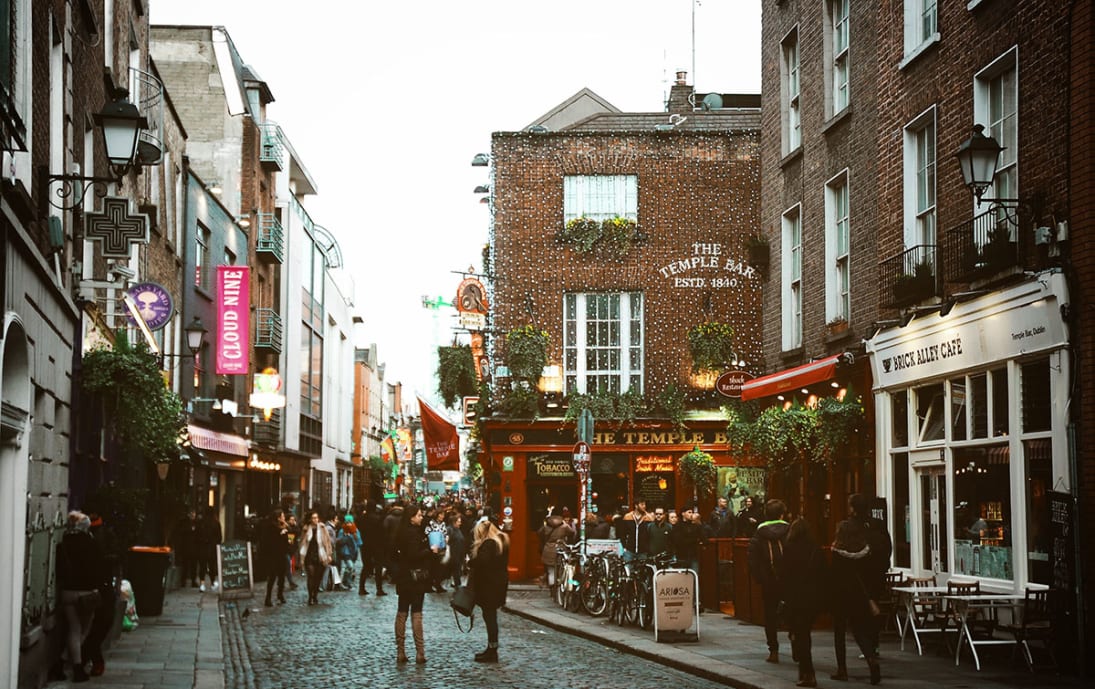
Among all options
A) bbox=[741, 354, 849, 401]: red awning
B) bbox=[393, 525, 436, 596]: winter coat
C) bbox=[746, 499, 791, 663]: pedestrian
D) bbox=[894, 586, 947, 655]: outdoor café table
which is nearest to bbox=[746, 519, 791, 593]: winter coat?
bbox=[746, 499, 791, 663]: pedestrian

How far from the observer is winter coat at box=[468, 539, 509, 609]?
53.8 feet

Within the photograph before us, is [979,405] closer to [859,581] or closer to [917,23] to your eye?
[859,581]

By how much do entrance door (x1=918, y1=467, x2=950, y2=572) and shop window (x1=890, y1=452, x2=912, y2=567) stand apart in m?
0.43

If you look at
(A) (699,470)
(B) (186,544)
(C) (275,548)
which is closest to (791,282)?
(A) (699,470)

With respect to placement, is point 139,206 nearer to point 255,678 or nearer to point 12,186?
point 255,678

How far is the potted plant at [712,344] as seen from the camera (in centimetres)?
3391

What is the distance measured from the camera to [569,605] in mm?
24250

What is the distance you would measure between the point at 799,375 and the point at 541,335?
1270 cm

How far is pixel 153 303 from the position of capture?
22422 mm

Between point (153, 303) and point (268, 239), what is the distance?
25068 millimetres

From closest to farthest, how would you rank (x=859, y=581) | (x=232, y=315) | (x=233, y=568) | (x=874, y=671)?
(x=874, y=671) → (x=859, y=581) → (x=233, y=568) → (x=232, y=315)

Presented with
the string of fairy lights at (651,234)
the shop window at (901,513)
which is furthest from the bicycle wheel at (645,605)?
the string of fairy lights at (651,234)

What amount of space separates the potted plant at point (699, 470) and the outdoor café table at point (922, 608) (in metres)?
15.3

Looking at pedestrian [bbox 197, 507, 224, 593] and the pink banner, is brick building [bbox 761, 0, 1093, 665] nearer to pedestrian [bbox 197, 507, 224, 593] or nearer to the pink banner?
pedestrian [bbox 197, 507, 224, 593]
